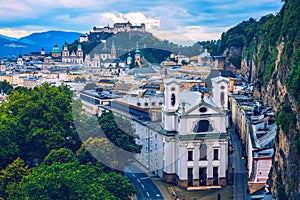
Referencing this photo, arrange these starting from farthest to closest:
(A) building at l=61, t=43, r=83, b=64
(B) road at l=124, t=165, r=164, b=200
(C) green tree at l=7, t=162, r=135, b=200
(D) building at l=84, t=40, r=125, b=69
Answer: (A) building at l=61, t=43, r=83, b=64
(D) building at l=84, t=40, r=125, b=69
(B) road at l=124, t=165, r=164, b=200
(C) green tree at l=7, t=162, r=135, b=200

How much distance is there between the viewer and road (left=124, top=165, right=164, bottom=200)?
27.9 meters

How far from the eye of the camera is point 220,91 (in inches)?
1218

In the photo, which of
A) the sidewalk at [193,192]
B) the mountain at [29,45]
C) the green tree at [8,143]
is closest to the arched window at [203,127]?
the sidewalk at [193,192]

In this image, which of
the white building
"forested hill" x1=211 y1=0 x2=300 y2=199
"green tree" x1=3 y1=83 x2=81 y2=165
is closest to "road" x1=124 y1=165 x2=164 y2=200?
the white building

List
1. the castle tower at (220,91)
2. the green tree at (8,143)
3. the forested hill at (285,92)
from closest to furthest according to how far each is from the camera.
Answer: the forested hill at (285,92) → the green tree at (8,143) → the castle tower at (220,91)

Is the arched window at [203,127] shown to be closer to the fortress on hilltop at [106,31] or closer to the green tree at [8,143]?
the green tree at [8,143]

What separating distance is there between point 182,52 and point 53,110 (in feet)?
165

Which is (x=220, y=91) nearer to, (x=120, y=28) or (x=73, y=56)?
(x=73, y=56)

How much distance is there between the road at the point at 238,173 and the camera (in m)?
28.2

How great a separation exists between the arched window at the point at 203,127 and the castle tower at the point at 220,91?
4.40ft

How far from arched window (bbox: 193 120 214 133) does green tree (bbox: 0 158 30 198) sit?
9511 mm

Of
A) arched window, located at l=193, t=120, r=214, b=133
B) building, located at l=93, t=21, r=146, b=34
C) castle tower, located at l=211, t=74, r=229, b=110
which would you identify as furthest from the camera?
building, located at l=93, t=21, r=146, b=34


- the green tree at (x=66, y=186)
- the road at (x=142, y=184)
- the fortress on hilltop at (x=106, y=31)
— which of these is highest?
the fortress on hilltop at (x=106, y=31)

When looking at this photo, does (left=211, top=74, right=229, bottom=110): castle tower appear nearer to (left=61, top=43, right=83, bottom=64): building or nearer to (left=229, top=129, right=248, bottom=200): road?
(left=229, top=129, right=248, bottom=200): road
